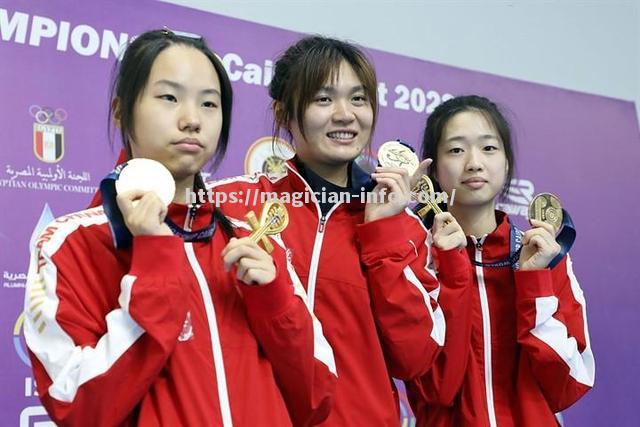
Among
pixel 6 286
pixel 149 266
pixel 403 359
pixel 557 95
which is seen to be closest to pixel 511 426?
pixel 403 359

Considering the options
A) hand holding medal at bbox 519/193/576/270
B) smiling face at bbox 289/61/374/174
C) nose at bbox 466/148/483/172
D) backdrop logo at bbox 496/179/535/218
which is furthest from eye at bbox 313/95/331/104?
backdrop logo at bbox 496/179/535/218

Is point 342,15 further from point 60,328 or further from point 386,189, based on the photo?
point 60,328

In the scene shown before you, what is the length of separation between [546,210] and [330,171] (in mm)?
444

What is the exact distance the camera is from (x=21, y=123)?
5.14ft

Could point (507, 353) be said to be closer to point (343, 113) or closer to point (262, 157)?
point (343, 113)

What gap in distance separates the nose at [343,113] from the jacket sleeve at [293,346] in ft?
1.08

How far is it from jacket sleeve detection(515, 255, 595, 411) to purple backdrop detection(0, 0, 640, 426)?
0.97m

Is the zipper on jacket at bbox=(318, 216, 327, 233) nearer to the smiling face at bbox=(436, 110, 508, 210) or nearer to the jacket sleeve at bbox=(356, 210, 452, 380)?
the jacket sleeve at bbox=(356, 210, 452, 380)

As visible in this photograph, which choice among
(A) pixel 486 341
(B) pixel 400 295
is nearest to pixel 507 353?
(A) pixel 486 341

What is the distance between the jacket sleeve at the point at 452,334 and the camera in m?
1.16

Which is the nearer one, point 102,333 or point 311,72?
point 102,333

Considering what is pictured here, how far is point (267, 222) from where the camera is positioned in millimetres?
918

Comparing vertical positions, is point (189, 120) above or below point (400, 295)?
above

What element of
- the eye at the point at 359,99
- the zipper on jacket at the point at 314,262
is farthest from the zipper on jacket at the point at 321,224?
the eye at the point at 359,99
